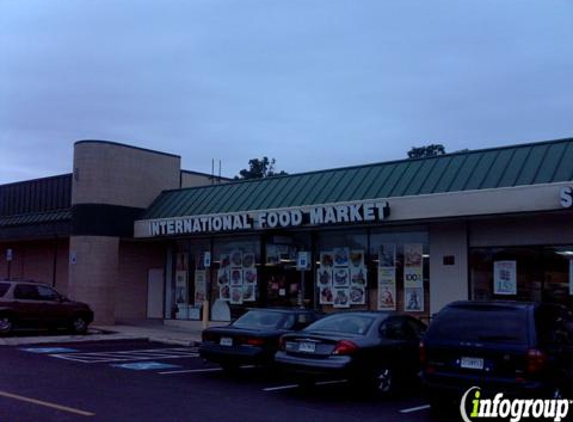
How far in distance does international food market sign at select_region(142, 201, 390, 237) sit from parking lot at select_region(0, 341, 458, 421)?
6779 mm

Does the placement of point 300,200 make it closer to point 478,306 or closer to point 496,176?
point 496,176

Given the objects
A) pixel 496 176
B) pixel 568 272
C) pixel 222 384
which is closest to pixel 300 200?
pixel 496 176

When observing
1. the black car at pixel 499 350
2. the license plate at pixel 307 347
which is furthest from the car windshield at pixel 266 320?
the black car at pixel 499 350

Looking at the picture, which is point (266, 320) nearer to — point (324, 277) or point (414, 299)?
point (414, 299)

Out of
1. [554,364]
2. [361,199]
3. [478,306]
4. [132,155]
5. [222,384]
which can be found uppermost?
[132,155]

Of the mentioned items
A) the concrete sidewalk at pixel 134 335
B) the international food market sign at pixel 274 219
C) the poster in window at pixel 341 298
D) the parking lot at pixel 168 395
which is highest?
the international food market sign at pixel 274 219

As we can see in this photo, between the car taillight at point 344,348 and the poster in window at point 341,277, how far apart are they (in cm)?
1116

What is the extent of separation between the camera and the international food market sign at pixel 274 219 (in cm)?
2052

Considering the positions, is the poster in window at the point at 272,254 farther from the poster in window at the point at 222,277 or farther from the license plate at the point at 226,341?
the license plate at the point at 226,341

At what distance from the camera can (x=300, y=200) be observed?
2292 centimetres

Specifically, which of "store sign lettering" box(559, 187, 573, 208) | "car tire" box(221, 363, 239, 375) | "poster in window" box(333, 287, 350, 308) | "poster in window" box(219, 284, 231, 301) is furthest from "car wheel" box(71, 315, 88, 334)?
"store sign lettering" box(559, 187, 573, 208)

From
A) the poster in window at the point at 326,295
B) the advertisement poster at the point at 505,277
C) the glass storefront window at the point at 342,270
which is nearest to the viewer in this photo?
the advertisement poster at the point at 505,277

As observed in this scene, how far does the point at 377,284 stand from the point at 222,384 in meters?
10.0

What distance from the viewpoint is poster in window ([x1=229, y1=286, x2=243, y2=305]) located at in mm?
25406
